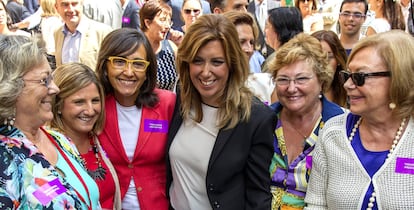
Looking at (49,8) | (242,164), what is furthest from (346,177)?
(49,8)

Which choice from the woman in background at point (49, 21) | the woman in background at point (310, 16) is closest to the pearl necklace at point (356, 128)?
the woman in background at point (310, 16)

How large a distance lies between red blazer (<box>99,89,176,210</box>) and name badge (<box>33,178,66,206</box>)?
2.18ft

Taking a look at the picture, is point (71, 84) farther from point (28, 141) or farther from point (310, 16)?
point (310, 16)

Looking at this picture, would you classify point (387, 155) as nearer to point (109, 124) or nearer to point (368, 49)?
point (368, 49)

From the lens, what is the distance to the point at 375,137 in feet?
7.95

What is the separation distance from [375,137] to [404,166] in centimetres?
20

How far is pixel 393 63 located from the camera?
7.51 ft

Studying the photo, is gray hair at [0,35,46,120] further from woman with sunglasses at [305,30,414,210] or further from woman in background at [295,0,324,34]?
woman in background at [295,0,324,34]

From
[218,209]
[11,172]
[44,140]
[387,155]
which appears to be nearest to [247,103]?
[218,209]

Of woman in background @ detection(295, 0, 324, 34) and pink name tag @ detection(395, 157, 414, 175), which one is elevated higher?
woman in background @ detection(295, 0, 324, 34)

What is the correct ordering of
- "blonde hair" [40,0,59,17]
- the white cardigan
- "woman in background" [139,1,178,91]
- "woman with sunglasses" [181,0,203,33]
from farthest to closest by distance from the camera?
"blonde hair" [40,0,59,17]
"woman with sunglasses" [181,0,203,33]
"woman in background" [139,1,178,91]
the white cardigan

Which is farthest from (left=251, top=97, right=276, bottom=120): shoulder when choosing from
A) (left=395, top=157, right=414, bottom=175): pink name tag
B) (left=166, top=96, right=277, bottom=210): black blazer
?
(left=395, top=157, right=414, bottom=175): pink name tag

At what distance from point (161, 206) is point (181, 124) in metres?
0.49

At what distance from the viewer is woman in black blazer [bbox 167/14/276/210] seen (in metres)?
2.58
